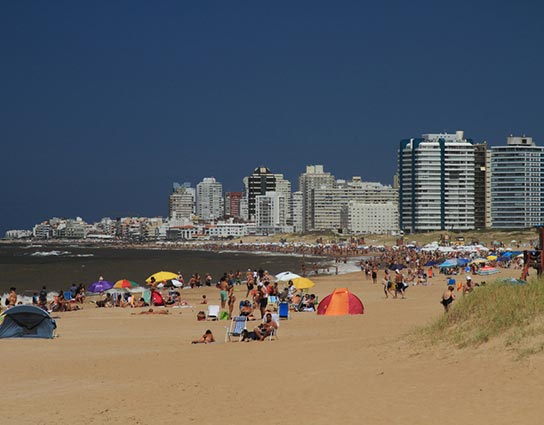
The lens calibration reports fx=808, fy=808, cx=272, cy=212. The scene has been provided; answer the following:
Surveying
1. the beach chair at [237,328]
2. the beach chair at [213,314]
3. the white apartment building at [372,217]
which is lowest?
the beach chair at [213,314]

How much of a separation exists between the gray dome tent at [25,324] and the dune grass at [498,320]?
966 centimetres

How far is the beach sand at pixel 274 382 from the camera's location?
32.0 feet

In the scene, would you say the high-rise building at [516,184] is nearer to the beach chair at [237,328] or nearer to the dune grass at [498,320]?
the beach chair at [237,328]

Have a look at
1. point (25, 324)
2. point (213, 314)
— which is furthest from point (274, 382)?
point (213, 314)

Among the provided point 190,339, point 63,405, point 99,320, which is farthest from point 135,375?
point 99,320

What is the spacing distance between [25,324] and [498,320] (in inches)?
456

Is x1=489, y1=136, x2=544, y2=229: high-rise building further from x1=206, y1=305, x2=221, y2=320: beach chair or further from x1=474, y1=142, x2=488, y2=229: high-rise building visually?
x1=206, y1=305, x2=221, y2=320: beach chair

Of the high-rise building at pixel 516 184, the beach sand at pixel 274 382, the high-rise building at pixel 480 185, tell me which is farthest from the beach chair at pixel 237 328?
the high-rise building at pixel 480 185

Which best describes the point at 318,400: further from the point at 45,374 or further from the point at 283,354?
the point at 45,374

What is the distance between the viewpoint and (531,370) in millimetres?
10734

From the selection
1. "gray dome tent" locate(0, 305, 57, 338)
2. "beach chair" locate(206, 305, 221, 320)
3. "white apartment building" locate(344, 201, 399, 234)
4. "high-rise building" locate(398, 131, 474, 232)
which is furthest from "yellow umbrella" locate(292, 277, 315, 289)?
"white apartment building" locate(344, 201, 399, 234)

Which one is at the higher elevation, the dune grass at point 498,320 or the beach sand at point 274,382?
the dune grass at point 498,320

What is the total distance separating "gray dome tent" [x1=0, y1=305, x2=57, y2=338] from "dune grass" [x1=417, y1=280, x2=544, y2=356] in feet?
31.7

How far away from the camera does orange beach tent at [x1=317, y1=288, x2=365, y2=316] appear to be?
77.0 feet
